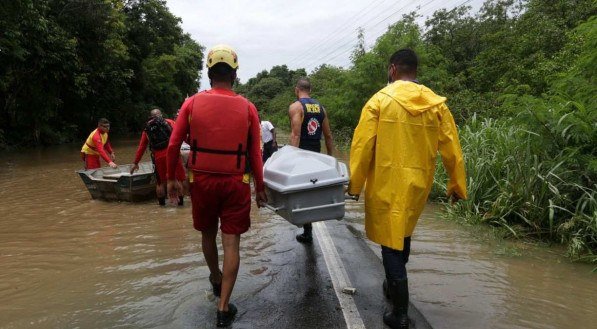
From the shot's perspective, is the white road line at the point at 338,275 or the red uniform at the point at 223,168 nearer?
the red uniform at the point at 223,168

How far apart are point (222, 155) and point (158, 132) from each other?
4836mm

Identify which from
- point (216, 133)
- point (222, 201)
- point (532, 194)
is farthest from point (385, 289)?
point (532, 194)

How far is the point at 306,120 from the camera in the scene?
5504 millimetres

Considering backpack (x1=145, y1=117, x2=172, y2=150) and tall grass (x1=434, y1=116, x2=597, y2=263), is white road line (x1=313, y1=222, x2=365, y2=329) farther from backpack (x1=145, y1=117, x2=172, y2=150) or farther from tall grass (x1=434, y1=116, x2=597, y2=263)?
backpack (x1=145, y1=117, x2=172, y2=150)

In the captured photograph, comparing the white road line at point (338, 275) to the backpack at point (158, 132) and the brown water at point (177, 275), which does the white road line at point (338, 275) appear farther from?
the backpack at point (158, 132)

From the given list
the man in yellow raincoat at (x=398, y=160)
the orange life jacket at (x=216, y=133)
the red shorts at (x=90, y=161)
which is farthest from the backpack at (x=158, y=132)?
the man in yellow raincoat at (x=398, y=160)

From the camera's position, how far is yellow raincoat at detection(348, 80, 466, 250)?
343 cm

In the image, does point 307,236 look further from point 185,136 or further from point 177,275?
point 185,136

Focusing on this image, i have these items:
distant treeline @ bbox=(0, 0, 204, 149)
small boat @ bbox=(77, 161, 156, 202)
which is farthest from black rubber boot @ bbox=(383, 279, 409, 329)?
distant treeline @ bbox=(0, 0, 204, 149)

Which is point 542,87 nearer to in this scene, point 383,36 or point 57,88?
point 383,36

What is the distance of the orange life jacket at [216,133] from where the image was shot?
3.43m

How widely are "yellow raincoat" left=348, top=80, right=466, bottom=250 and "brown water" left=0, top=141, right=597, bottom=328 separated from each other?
0.98 meters

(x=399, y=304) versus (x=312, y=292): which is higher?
(x=399, y=304)

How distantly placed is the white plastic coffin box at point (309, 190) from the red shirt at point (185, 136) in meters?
0.21
